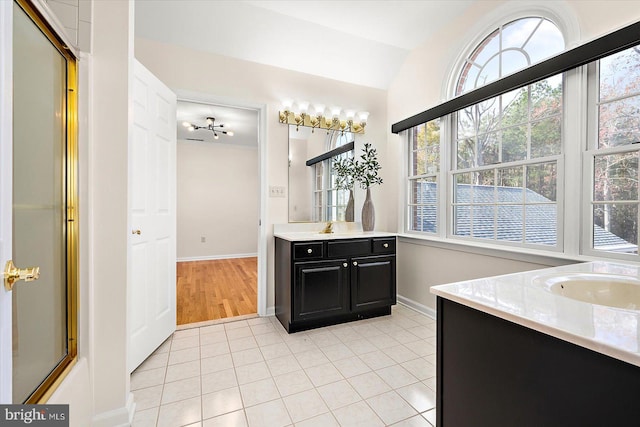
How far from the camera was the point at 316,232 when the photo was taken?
314 cm

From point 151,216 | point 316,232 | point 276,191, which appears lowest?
point 316,232

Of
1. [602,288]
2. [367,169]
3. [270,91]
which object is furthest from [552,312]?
[270,91]

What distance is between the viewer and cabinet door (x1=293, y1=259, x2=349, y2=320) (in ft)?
8.11

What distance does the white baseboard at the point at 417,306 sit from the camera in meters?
2.83

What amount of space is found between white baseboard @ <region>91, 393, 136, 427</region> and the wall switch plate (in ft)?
6.45

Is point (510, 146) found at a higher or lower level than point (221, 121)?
lower

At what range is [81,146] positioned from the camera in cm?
135

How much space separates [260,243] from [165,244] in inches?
34.3

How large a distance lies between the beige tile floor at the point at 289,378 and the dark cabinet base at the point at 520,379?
640 millimetres

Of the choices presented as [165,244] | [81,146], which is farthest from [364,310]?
[81,146]

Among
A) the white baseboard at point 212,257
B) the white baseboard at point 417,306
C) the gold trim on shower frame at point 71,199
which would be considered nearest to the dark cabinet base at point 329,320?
the white baseboard at point 417,306

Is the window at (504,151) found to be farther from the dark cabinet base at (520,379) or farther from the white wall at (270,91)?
the dark cabinet base at (520,379)

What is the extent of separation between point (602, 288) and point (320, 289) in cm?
184

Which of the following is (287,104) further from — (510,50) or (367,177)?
(510,50)
